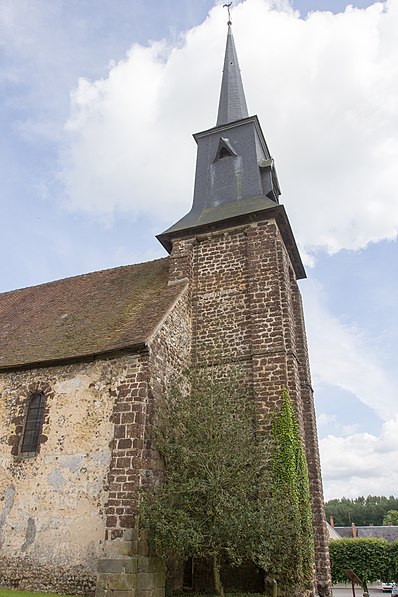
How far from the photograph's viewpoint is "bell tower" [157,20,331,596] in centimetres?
1163

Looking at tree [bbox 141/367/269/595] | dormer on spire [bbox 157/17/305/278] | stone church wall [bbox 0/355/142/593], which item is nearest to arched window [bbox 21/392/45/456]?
stone church wall [bbox 0/355/142/593]

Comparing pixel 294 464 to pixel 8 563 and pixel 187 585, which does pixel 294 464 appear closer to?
pixel 187 585

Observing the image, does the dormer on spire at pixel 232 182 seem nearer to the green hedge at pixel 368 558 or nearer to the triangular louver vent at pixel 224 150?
the triangular louver vent at pixel 224 150

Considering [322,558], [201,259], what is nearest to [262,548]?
[322,558]

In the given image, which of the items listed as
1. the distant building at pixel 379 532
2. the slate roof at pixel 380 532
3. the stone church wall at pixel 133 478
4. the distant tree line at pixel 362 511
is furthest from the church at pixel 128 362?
the distant tree line at pixel 362 511

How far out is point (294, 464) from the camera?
396 inches

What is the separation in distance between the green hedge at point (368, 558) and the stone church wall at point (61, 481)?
19595mm

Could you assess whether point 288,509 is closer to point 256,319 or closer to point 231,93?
point 256,319

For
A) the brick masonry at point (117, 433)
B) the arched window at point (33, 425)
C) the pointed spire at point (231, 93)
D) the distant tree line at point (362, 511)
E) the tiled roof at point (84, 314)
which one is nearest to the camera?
the brick masonry at point (117, 433)

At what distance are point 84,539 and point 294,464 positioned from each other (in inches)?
174

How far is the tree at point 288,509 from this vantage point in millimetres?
8781

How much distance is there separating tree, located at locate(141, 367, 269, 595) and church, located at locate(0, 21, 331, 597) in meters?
0.41

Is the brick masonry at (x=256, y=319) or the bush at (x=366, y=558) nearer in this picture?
the brick masonry at (x=256, y=319)

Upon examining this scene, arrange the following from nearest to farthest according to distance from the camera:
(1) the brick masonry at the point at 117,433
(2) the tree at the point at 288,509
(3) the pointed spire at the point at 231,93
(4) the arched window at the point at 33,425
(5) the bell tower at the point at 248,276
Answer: (1) the brick masonry at the point at 117,433 < (2) the tree at the point at 288,509 < (4) the arched window at the point at 33,425 < (5) the bell tower at the point at 248,276 < (3) the pointed spire at the point at 231,93
